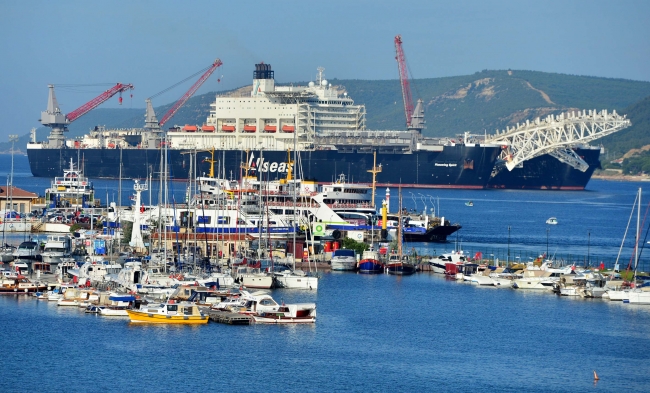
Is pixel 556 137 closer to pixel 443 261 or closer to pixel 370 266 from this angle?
pixel 443 261

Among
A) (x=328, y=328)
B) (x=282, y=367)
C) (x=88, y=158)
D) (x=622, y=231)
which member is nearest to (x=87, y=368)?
(x=282, y=367)

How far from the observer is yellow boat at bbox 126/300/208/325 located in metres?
33.3

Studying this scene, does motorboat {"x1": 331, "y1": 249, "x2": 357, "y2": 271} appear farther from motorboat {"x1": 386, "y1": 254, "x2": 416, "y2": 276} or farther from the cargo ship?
the cargo ship

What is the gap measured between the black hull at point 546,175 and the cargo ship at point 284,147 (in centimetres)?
351

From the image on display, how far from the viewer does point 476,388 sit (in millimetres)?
27422

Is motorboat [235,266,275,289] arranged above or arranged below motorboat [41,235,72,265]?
below

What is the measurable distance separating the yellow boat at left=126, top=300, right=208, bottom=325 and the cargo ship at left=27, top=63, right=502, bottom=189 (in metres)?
69.0

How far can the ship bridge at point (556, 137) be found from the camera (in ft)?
355

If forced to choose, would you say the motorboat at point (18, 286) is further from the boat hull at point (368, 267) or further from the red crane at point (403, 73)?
the red crane at point (403, 73)

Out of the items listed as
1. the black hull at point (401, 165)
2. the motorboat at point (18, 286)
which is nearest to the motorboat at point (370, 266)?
the motorboat at point (18, 286)

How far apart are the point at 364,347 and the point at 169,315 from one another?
18.7 ft

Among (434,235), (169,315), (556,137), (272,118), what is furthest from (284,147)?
(169,315)

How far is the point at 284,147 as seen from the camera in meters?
116

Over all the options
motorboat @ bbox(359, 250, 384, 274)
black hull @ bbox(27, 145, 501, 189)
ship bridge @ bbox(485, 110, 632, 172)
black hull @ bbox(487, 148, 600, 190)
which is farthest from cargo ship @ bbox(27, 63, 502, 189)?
motorboat @ bbox(359, 250, 384, 274)
